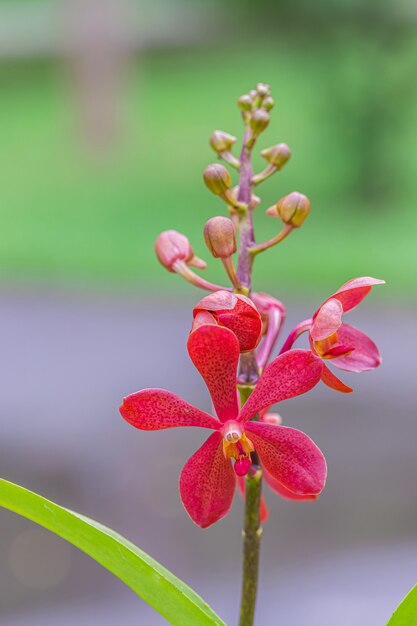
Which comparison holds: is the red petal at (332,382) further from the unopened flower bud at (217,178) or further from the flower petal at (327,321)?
the unopened flower bud at (217,178)

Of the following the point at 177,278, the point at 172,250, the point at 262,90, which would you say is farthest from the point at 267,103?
the point at 177,278

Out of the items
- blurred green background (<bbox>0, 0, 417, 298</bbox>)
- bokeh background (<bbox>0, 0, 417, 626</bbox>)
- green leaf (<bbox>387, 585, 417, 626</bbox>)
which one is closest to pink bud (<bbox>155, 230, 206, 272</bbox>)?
green leaf (<bbox>387, 585, 417, 626</bbox>)

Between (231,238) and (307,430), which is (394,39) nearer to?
(307,430)

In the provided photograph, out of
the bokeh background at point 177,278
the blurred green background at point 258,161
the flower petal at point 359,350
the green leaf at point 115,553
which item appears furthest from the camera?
the blurred green background at point 258,161

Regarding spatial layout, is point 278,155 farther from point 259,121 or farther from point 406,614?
point 406,614

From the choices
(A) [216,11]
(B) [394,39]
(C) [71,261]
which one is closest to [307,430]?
(C) [71,261]

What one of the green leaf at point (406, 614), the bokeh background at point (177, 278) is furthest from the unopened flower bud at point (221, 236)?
the bokeh background at point (177, 278)

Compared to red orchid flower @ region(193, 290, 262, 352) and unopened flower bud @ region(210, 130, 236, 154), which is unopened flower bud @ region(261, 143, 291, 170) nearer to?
unopened flower bud @ region(210, 130, 236, 154)
